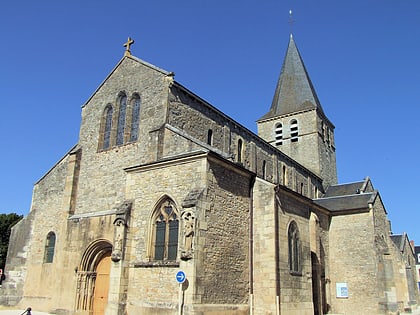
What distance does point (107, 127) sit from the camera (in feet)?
62.5

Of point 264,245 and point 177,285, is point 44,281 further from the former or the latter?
point 264,245

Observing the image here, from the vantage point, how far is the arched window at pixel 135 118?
17.5m

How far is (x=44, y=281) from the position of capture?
18.0m

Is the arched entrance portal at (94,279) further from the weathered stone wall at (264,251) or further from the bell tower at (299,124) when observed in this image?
the bell tower at (299,124)

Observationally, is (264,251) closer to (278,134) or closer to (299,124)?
(299,124)

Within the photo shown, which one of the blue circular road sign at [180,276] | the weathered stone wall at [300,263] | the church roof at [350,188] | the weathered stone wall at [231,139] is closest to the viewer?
the blue circular road sign at [180,276]

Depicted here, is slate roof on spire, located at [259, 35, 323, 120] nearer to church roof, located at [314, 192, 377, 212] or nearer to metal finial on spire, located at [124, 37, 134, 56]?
church roof, located at [314, 192, 377, 212]

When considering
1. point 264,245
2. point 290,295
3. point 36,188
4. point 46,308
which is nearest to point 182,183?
point 264,245

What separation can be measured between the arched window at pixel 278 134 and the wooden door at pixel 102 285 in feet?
68.3

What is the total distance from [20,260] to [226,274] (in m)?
11.1

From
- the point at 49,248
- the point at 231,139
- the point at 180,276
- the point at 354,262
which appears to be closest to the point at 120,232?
the point at 180,276

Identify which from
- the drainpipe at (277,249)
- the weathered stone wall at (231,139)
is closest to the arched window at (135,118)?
the weathered stone wall at (231,139)

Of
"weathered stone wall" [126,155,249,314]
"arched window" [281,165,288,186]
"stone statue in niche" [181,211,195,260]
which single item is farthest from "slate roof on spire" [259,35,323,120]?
"stone statue in niche" [181,211,195,260]

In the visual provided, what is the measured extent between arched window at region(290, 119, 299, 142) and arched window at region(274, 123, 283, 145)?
37.1 inches
